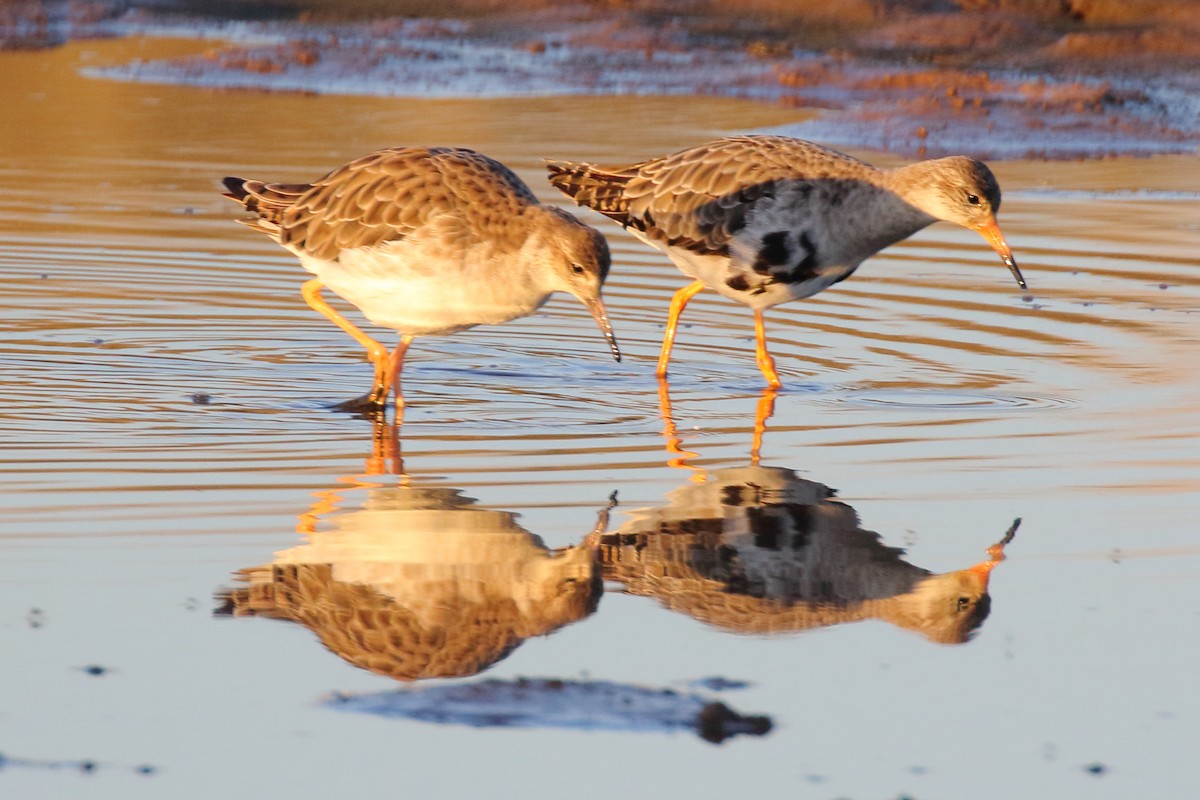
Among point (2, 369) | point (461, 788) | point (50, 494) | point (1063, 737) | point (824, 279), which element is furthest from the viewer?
point (824, 279)

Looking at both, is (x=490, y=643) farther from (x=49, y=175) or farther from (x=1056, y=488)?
(x=49, y=175)

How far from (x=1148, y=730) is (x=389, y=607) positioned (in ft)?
7.59

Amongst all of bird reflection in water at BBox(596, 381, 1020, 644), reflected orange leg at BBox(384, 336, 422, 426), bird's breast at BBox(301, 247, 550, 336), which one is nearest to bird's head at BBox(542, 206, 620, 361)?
bird's breast at BBox(301, 247, 550, 336)

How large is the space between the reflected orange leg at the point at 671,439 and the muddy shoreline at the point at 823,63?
949 centimetres

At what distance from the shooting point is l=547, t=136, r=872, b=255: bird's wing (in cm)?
1115

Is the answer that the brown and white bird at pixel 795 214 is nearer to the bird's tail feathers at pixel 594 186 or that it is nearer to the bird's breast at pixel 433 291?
the bird's tail feathers at pixel 594 186

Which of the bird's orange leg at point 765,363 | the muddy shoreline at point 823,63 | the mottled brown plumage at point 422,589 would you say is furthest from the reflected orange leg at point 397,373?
the muddy shoreline at point 823,63

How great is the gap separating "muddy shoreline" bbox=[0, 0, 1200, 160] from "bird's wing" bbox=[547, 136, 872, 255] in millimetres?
7683

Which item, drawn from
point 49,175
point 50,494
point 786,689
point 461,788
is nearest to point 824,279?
point 50,494

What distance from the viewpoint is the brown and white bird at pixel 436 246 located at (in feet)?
30.8

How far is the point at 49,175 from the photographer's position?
17500 millimetres

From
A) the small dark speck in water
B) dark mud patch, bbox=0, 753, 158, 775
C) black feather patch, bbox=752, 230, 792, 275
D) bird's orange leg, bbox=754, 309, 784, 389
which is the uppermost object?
black feather patch, bbox=752, 230, 792, 275

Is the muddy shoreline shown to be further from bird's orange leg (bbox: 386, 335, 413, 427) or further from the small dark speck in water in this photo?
the small dark speck in water

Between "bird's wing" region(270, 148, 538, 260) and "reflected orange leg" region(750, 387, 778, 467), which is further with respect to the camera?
"bird's wing" region(270, 148, 538, 260)
